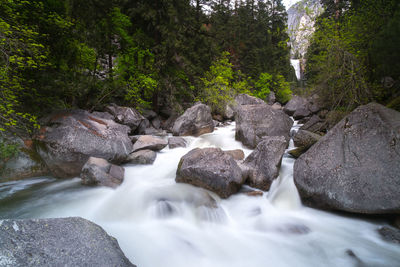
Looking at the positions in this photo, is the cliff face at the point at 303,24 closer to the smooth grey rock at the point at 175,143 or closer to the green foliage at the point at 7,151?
the smooth grey rock at the point at 175,143

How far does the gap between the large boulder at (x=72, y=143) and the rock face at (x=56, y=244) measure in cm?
380

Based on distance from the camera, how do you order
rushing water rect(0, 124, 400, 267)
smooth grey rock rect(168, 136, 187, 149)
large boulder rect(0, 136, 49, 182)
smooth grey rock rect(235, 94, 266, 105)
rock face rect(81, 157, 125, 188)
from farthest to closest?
1. smooth grey rock rect(235, 94, 266, 105)
2. smooth grey rock rect(168, 136, 187, 149)
3. large boulder rect(0, 136, 49, 182)
4. rock face rect(81, 157, 125, 188)
5. rushing water rect(0, 124, 400, 267)

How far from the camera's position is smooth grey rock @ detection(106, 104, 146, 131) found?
29.9 ft

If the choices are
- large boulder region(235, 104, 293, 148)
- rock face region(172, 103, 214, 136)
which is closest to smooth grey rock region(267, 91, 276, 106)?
rock face region(172, 103, 214, 136)

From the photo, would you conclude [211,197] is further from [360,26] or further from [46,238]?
[360,26]

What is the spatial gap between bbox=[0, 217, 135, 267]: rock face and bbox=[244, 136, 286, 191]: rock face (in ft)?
12.5

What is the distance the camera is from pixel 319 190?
435 cm

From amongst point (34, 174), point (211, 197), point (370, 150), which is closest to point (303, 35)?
point (370, 150)

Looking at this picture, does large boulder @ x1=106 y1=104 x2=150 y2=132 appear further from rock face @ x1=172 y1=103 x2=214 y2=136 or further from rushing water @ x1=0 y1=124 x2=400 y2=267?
rushing water @ x1=0 y1=124 x2=400 y2=267

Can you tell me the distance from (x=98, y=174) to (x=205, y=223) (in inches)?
114

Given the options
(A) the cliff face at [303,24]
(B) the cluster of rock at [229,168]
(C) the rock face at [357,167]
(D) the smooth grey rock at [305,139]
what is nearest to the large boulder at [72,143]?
(B) the cluster of rock at [229,168]

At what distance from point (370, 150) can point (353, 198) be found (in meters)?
1.04

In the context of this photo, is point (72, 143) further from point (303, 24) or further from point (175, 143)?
point (303, 24)

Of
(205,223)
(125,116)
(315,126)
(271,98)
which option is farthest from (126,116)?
(271,98)
